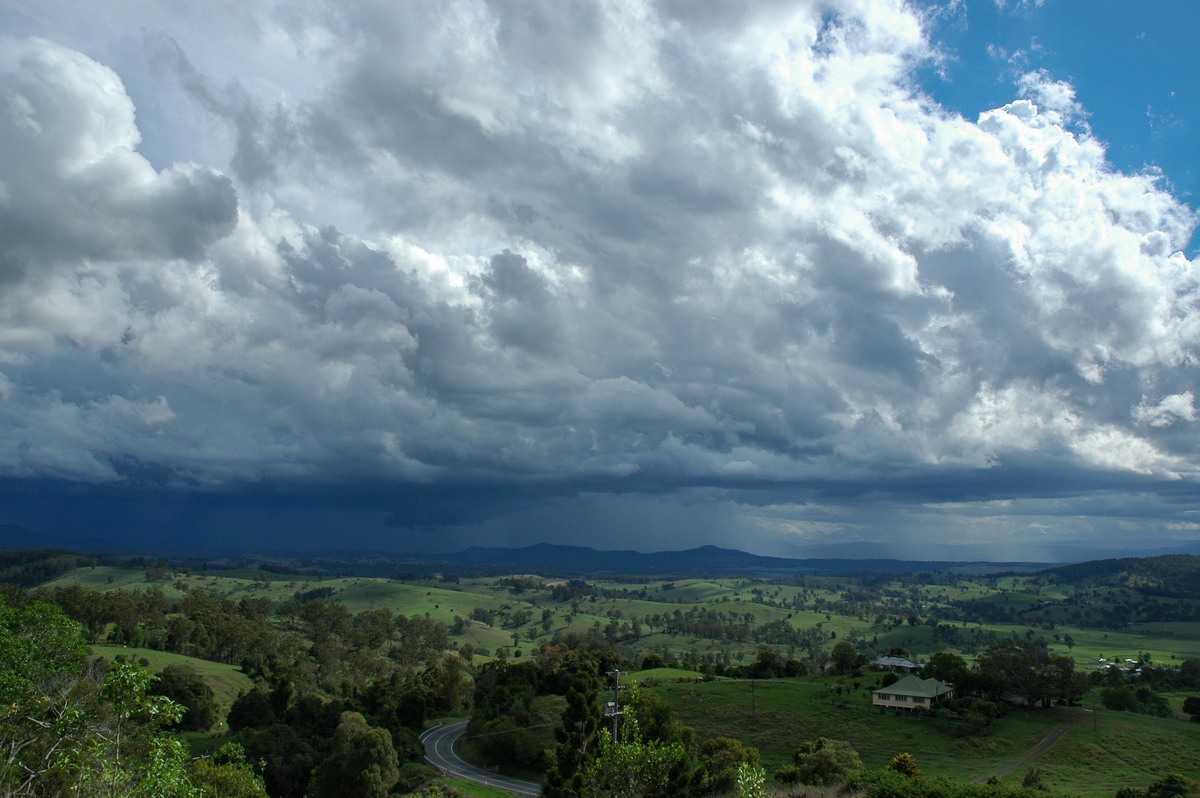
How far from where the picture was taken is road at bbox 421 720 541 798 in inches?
2459

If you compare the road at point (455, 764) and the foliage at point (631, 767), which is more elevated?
the foliage at point (631, 767)

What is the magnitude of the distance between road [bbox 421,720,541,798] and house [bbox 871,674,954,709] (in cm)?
4361

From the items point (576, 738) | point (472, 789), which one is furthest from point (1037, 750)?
point (472, 789)

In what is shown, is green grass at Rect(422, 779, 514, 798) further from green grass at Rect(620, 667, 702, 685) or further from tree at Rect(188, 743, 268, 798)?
green grass at Rect(620, 667, 702, 685)

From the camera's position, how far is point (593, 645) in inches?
5910

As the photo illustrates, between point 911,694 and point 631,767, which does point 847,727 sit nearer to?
point 911,694

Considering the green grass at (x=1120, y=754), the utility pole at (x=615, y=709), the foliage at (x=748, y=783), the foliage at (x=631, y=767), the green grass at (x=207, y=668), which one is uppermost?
the foliage at (x=748, y=783)

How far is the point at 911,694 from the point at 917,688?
2.18 meters

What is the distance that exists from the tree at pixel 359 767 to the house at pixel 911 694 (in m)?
56.5

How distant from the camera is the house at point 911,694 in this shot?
8031 cm

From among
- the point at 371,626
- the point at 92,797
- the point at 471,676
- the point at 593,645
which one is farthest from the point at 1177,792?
the point at 371,626

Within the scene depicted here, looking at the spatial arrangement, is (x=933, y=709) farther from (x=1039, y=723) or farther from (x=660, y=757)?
(x=660, y=757)

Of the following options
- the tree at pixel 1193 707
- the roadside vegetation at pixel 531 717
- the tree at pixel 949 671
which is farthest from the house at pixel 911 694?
the tree at pixel 1193 707

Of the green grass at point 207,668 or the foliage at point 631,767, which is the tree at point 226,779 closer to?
the foliage at point 631,767
